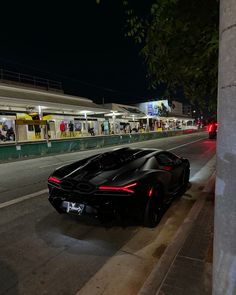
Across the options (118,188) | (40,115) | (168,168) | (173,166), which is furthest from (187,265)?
(40,115)

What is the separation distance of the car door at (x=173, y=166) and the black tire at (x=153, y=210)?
76 cm

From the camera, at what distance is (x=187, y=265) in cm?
305

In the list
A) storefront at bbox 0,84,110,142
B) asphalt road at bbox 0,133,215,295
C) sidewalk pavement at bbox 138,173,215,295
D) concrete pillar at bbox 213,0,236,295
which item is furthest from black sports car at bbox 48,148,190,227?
storefront at bbox 0,84,110,142

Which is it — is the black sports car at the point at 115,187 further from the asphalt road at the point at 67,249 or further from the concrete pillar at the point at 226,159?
the concrete pillar at the point at 226,159

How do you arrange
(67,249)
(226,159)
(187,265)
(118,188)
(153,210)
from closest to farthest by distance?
(226,159) < (187,265) < (67,249) < (118,188) < (153,210)

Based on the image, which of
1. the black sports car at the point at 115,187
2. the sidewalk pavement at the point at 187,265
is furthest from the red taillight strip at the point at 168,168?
the sidewalk pavement at the point at 187,265

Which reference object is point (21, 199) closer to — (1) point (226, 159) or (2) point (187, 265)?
(2) point (187, 265)

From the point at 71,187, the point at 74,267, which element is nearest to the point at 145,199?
the point at 71,187

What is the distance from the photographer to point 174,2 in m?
2.68

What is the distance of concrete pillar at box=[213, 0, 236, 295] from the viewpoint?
146cm

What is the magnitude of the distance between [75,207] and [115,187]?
809mm

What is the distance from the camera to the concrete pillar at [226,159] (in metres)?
1.46

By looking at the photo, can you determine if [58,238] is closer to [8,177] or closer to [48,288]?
[48,288]

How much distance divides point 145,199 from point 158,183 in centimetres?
Result: 55
